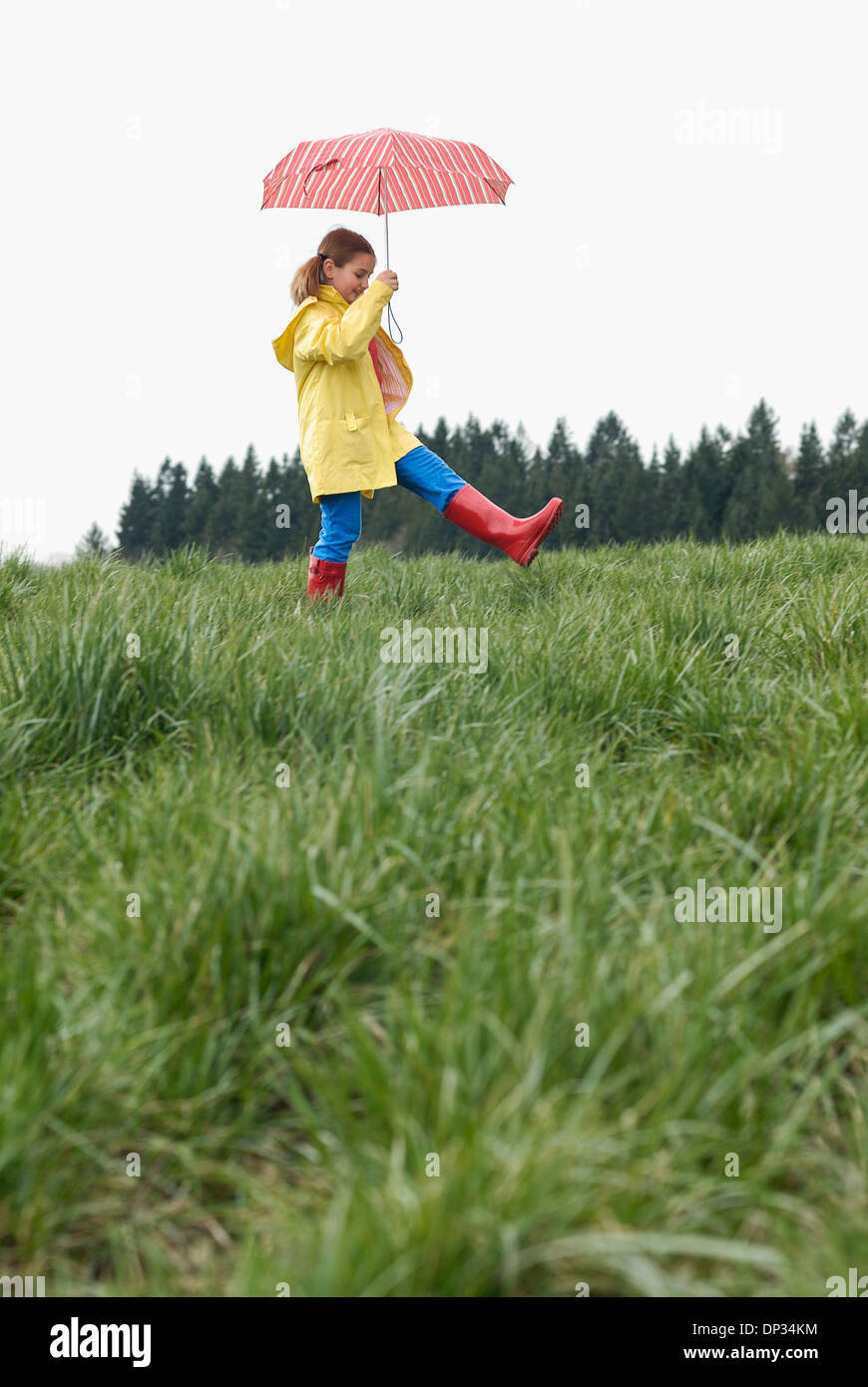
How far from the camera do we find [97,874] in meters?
2.11

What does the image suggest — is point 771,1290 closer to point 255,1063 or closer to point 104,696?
point 255,1063

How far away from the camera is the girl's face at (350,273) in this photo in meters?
5.37

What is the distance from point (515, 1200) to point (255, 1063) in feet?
1.84

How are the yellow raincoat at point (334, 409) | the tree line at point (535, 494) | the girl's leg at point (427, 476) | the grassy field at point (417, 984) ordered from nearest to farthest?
the grassy field at point (417, 984), the yellow raincoat at point (334, 409), the girl's leg at point (427, 476), the tree line at point (535, 494)

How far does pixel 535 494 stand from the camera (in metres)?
73.1

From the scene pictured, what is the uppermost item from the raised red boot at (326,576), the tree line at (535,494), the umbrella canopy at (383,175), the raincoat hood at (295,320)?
the tree line at (535,494)

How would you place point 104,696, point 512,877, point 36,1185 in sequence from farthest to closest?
point 104,696 → point 512,877 → point 36,1185

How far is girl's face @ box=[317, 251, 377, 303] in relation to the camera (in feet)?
17.6

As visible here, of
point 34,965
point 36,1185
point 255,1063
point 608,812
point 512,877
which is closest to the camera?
point 36,1185

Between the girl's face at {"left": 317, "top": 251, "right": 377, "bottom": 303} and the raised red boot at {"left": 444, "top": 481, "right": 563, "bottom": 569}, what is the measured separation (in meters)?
1.16

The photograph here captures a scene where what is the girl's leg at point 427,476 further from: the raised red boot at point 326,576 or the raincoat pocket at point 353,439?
the raised red boot at point 326,576

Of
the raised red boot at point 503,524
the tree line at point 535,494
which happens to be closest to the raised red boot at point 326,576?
the raised red boot at point 503,524
